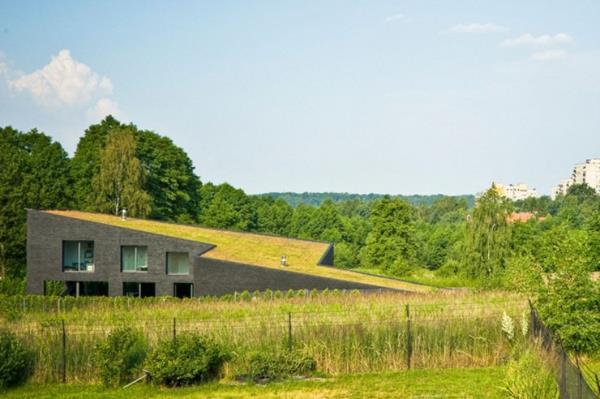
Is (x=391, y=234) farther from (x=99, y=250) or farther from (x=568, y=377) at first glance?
(x=568, y=377)

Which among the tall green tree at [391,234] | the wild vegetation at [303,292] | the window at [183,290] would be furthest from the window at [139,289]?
the tall green tree at [391,234]

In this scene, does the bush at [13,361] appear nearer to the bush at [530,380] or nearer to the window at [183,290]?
the bush at [530,380]

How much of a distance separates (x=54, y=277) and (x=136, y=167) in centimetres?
1576

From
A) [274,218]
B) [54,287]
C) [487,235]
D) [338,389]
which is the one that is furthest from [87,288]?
[274,218]

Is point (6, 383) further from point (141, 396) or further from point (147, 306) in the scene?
point (147, 306)

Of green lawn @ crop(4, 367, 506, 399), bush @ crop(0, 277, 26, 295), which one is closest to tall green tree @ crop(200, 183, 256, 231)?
bush @ crop(0, 277, 26, 295)

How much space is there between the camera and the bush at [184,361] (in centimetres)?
1298

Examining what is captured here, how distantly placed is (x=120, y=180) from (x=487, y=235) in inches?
923

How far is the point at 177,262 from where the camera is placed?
28.3 metres

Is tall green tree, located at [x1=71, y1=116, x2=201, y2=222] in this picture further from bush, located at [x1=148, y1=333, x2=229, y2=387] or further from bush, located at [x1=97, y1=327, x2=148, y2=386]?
bush, located at [x1=148, y1=333, x2=229, y2=387]

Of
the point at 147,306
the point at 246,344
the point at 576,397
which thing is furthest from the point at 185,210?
the point at 576,397

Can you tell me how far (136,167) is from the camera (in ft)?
142

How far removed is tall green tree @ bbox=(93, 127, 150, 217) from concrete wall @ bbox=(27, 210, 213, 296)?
13706mm

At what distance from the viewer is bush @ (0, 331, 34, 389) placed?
13.1 meters
